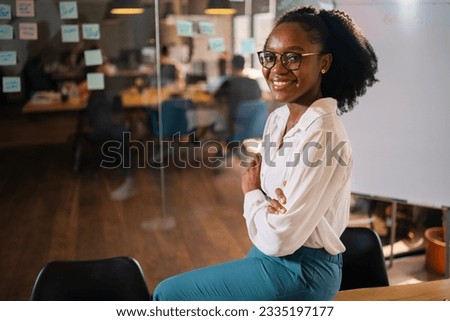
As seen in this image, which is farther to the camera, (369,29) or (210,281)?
(369,29)

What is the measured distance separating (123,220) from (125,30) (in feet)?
3.44

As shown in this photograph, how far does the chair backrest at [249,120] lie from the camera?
292cm

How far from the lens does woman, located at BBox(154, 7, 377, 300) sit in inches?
58.1

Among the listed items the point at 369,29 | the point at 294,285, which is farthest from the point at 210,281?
the point at 369,29

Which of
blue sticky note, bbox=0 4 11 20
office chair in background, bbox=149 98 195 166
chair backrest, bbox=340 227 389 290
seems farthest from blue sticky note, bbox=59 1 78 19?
chair backrest, bbox=340 227 389 290

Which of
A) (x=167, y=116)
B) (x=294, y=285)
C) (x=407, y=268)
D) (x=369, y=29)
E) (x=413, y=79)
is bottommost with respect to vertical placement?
(x=407, y=268)

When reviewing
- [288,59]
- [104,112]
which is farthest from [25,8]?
[288,59]

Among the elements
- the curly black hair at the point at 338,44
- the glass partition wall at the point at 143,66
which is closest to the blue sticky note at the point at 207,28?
the glass partition wall at the point at 143,66

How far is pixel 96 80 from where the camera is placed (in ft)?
9.66

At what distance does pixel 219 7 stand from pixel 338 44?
1.44 m

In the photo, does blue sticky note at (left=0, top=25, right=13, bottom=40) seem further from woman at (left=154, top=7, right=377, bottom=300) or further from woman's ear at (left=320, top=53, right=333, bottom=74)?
woman's ear at (left=320, top=53, right=333, bottom=74)

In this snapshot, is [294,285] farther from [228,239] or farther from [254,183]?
[228,239]

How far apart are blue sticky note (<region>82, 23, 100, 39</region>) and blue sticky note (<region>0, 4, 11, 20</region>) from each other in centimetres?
36
